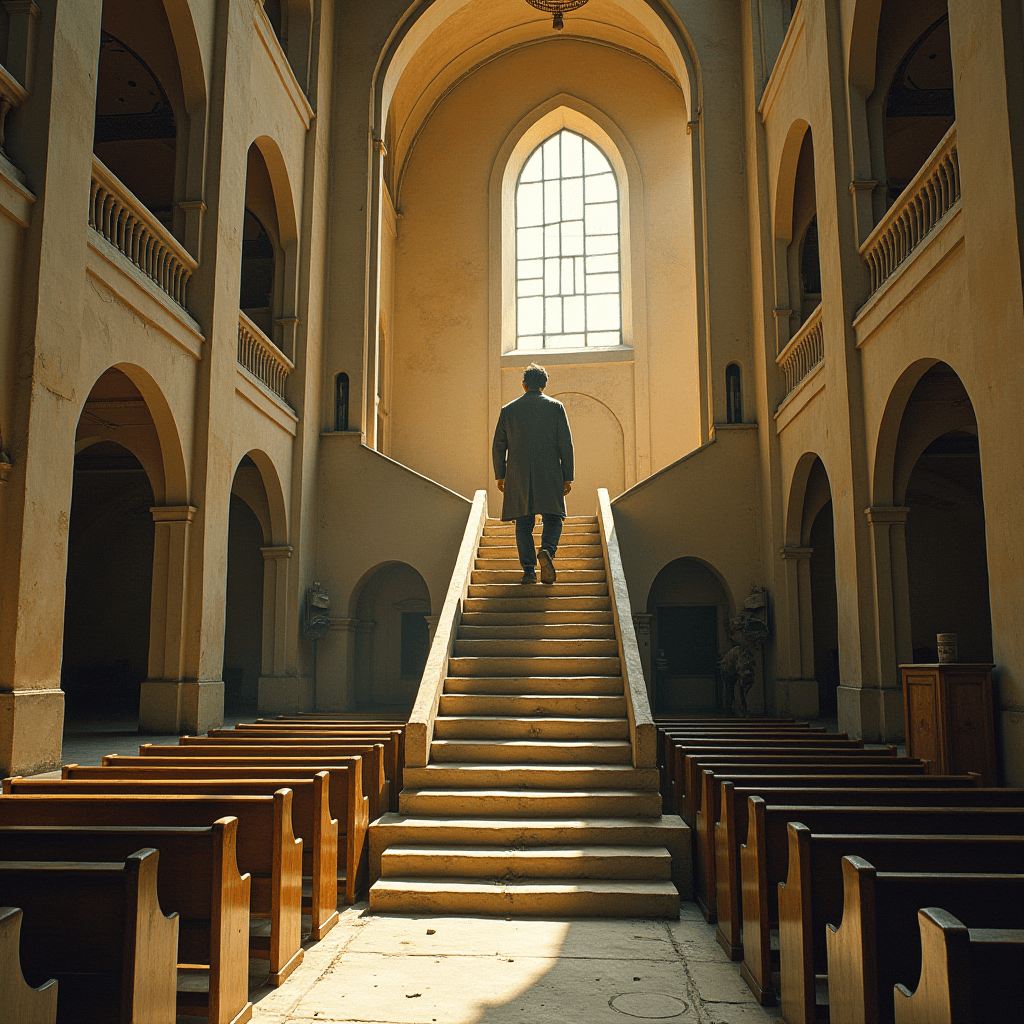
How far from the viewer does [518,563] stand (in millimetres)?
12398

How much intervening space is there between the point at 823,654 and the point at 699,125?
367 inches

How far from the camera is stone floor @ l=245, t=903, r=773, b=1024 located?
421cm

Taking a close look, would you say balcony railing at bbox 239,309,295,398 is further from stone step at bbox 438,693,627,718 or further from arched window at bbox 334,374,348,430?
stone step at bbox 438,693,627,718

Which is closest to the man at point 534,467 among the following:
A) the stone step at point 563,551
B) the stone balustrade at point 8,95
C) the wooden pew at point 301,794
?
the stone step at point 563,551

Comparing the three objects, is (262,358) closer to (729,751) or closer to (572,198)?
(729,751)

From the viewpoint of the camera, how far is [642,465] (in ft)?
63.0

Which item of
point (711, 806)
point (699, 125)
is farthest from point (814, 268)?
point (711, 806)

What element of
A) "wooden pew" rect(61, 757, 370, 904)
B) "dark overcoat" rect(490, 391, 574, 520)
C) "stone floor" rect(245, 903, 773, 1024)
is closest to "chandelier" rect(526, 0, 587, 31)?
"dark overcoat" rect(490, 391, 574, 520)

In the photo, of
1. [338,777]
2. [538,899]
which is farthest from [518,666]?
[538,899]

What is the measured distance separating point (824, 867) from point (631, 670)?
4.16 metres

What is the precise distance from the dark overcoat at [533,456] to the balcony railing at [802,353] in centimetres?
347

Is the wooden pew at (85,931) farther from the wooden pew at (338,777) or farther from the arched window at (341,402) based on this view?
the arched window at (341,402)

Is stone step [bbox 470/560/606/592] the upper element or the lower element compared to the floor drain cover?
upper

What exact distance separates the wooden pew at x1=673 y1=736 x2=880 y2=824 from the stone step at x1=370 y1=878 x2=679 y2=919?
2.47ft
